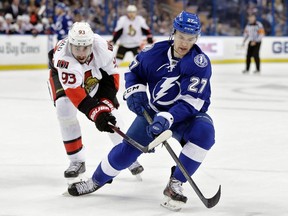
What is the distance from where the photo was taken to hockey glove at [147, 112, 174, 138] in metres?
2.98

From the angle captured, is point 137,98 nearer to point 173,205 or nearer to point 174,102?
point 174,102

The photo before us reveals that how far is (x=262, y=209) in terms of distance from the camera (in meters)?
3.15

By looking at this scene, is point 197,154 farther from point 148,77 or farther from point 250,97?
point 250,97

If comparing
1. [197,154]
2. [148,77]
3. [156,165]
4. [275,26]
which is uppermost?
[148,77]

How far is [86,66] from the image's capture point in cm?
349

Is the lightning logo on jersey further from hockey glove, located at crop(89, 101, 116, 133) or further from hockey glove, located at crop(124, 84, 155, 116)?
hockey glove, located at crop(89, 101, 116, 133)

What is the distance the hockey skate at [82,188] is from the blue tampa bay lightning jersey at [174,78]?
494 millimetres

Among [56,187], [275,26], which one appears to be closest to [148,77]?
[56,187]

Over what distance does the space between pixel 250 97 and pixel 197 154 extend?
551 cm

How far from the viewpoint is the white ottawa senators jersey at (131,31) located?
37.1 ft

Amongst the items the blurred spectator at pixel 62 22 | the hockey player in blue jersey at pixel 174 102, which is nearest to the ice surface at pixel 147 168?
the hockey player in blue jersey at pixel 174 102

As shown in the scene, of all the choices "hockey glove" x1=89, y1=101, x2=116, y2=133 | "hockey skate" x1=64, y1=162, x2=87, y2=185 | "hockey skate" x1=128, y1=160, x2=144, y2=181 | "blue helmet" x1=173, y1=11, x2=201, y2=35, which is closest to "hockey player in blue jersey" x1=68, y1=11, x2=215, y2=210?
"blue helmet" x1=173, y1=11, x2=201, y2=35

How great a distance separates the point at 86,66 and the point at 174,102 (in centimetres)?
54

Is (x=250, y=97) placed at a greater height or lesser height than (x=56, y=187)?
lesser
